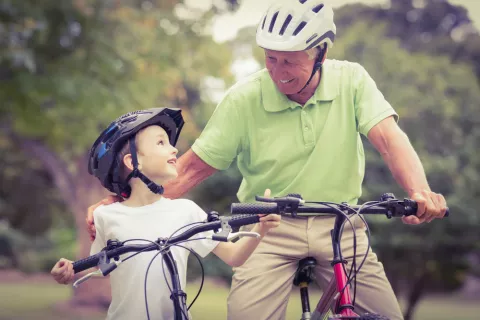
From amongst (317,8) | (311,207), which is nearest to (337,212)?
(311,207)

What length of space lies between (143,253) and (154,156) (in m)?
0.40

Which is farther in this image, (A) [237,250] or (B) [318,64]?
(B) [318,64]

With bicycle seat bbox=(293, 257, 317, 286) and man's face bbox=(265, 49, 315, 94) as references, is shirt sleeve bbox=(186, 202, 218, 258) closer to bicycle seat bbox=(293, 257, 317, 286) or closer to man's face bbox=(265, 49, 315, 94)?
bicycle seat bbox=(293, 257, 317, 286)

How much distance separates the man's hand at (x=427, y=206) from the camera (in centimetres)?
315

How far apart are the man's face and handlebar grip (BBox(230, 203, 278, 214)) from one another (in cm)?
100

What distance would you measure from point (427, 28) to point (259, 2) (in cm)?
951

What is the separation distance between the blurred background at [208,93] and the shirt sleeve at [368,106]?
23.4ft

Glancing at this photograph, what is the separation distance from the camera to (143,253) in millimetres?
3287

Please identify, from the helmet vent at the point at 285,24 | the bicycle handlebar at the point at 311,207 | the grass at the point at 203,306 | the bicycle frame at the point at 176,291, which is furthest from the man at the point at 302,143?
the grass at the point at 203,306

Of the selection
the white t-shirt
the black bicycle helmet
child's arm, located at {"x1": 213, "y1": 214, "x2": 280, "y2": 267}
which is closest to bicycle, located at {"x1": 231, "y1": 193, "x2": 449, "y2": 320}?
child's arm, located at {"x1": 213, "y1": 214, "x2": 280, "y2": 267}

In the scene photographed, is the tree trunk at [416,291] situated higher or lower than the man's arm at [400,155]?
higher

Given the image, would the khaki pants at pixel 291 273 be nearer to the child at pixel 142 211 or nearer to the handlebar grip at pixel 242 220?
the child at pixel 142 211

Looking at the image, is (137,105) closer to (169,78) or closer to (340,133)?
(169,78)

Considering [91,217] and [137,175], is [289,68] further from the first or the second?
[91,217]
